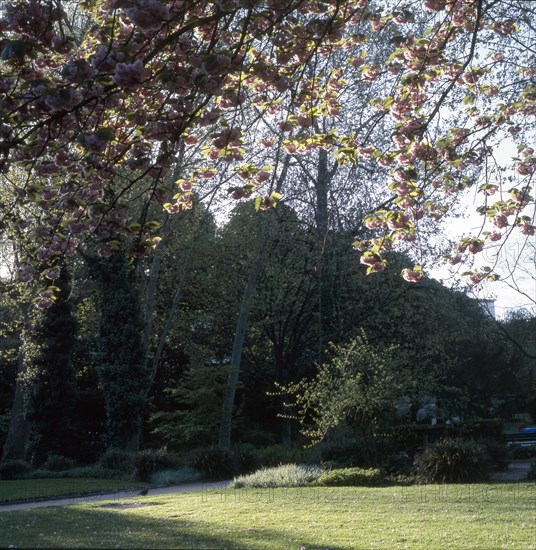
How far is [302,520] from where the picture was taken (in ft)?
27.2

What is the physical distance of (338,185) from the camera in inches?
822

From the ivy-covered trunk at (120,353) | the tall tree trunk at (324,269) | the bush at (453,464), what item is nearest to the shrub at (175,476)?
the ivy-covered trunk at (120,353)

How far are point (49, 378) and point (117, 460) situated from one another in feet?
12.2

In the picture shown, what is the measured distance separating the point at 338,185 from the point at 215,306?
6.29 meters

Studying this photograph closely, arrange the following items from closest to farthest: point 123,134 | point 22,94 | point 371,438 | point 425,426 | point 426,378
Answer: point 22,94
point 123,134
point 371,438
point 425,426
point 426,378

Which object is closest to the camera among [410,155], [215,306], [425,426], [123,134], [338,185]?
[123,134]

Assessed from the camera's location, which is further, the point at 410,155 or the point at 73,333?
the point at 73,333

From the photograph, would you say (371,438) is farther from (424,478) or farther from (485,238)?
(485,238)

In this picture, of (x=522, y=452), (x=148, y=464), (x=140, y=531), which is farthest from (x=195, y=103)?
(x=522, y=452)

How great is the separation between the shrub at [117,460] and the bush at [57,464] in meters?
1.18

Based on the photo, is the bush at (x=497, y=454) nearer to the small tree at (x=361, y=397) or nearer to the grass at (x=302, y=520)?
the small tree at (x=361, y=397)

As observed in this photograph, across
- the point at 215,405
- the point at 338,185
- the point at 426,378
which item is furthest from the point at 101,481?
the point at 338,185

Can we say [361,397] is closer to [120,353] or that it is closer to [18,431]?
[120,353]

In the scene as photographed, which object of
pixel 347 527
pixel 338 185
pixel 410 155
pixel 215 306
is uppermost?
pixel 338 185
